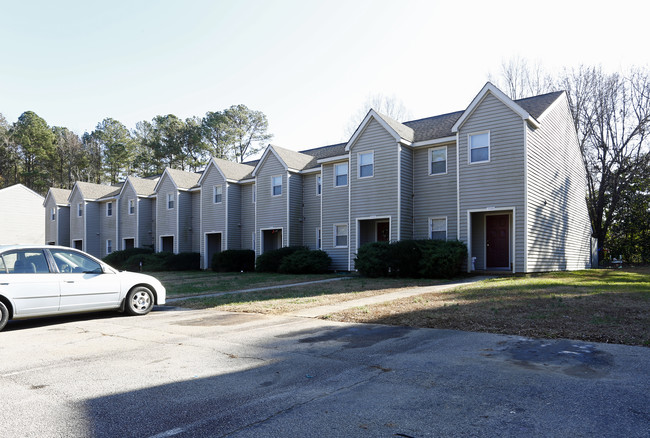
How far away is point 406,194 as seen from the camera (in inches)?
835

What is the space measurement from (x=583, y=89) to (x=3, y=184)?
63.6 meters

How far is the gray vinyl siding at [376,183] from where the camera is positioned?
2098 cm

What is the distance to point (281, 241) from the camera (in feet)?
92.9

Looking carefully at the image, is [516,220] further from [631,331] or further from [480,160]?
[631,331]

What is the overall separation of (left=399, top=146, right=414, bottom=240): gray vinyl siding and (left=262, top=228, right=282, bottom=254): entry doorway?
32.2ft

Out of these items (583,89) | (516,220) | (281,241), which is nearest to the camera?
(516,220)

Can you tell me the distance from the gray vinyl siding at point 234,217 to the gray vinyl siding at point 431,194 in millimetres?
12909

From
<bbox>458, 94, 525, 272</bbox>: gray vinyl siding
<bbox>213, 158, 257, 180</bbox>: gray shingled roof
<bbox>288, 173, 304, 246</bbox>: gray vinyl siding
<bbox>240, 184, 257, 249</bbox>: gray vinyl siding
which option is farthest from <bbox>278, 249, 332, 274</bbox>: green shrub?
<bbox>213, 158, 257, 180</bbox>: gray shingled roof

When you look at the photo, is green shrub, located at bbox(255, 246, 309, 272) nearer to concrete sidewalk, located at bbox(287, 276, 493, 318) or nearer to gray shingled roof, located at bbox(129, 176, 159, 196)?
concrete sidewalk, located at bbox(287, 276, 493, 318)

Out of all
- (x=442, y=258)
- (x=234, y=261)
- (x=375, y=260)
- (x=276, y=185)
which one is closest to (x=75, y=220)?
(x=234, y=261)

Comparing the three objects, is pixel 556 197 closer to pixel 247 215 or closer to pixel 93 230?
pixel 247 215

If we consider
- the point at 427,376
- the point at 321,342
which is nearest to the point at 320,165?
the point at 321,342

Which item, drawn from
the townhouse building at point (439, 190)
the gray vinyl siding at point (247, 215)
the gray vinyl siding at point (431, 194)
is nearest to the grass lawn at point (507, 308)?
the townhouse building at point (439, 190)

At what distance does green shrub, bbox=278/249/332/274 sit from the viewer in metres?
22.7
